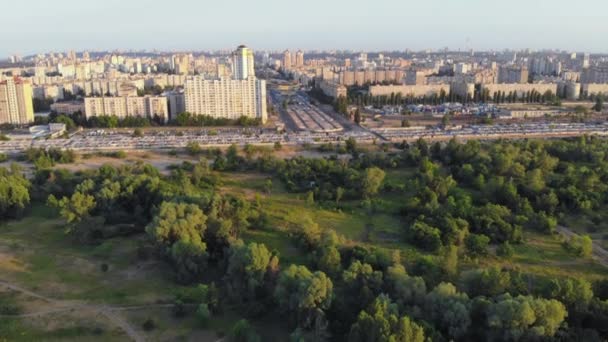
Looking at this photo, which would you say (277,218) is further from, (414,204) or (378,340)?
(378,340)

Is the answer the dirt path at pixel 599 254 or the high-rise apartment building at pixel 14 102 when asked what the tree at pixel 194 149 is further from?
the dirt path at pixel 599 254

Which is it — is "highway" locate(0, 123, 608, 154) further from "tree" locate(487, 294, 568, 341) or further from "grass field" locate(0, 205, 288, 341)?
"tree" locate(487, 294, 568, 341)

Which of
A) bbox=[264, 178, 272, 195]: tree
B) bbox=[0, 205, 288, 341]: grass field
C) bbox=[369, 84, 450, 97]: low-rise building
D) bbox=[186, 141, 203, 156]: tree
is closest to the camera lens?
bbox=[0, 205, 288, 341]: grass field

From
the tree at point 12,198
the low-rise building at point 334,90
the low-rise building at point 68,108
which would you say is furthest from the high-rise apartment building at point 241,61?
the tree at point 12,198

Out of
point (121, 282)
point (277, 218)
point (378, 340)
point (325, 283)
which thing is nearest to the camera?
point (378, 340)

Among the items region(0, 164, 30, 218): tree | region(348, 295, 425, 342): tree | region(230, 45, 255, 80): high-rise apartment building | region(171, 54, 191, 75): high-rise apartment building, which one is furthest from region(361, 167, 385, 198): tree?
region(171, 54, 191, 75): high-rise apartment building

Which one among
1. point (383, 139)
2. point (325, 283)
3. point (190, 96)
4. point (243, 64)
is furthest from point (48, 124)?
point (325, 283)
